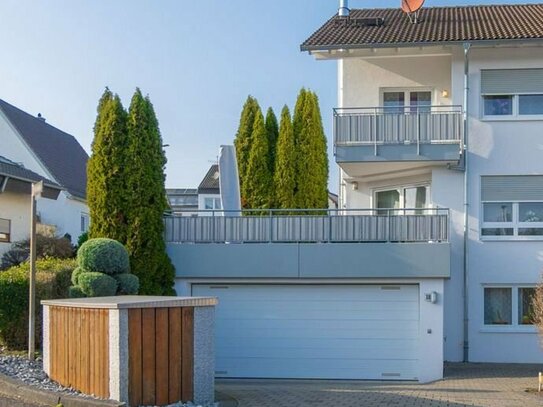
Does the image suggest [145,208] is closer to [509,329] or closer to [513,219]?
[513,219]

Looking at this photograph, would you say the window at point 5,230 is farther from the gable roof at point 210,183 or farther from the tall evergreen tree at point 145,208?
the gable roof at point 210,183

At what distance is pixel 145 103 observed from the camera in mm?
17531

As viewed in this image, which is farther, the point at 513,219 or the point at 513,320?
the point at 513,219

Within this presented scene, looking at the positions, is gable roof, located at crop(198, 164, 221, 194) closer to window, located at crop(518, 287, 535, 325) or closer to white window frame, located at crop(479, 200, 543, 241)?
white window frame, located at crop(479, 200, 543, 241)

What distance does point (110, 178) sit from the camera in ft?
56.6

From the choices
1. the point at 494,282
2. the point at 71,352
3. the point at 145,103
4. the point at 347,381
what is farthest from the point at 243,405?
the point at 494,282

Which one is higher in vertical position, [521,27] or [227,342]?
[521,27]

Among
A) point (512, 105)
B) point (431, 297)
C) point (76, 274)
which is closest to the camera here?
point (76, 274)

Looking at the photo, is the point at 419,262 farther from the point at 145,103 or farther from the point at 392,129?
the point at 145,103

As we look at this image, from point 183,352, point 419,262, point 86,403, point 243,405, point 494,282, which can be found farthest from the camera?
point 494,282

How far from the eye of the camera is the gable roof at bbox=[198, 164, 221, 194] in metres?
49.2

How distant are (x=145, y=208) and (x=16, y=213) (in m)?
6.30

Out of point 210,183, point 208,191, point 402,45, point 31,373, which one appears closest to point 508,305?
point 402,45

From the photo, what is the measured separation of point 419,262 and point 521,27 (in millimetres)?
7006
